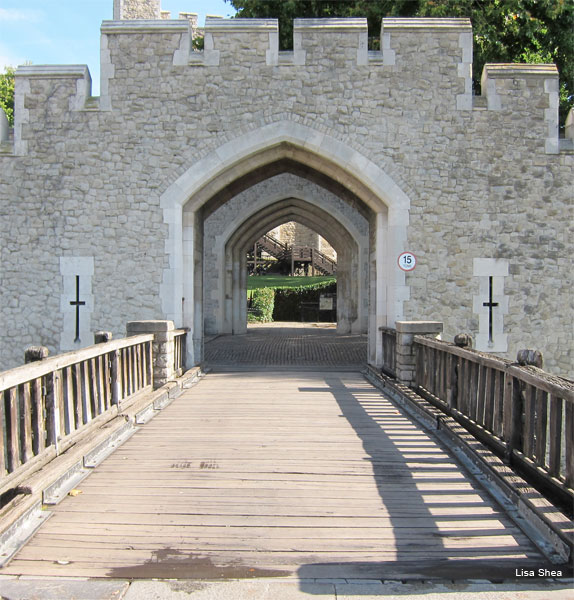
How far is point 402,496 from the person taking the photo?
3.78 m

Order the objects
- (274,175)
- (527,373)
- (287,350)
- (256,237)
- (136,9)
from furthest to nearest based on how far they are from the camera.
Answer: (136,9) < (256,237) < (287,350) < (274,175) < (527,373)

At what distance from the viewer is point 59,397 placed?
4344mm

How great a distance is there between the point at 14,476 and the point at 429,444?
3099 millimetres

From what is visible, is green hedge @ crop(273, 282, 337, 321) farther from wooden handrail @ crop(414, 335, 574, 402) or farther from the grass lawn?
wooden handrail @ crop(414, 335, 574, 402)

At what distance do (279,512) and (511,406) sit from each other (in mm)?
1806

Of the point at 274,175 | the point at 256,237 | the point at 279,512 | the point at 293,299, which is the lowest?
the point at 279,512

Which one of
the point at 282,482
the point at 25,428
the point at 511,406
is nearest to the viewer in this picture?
the point at 25,428

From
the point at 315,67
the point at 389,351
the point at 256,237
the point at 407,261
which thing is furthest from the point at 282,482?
the point at 256,237

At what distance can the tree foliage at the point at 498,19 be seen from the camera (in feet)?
42.0

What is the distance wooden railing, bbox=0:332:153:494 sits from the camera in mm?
3461

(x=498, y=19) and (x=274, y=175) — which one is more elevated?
(x=498, y=19)

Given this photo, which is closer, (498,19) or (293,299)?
(498,19)

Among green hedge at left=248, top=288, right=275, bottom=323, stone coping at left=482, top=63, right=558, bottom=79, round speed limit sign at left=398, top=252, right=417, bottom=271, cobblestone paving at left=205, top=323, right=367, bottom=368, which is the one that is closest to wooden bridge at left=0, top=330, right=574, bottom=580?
round speed limit sign at left=398, top=252, right=417, bottom=271

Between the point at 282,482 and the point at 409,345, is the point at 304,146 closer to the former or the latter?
the point at 409,345
